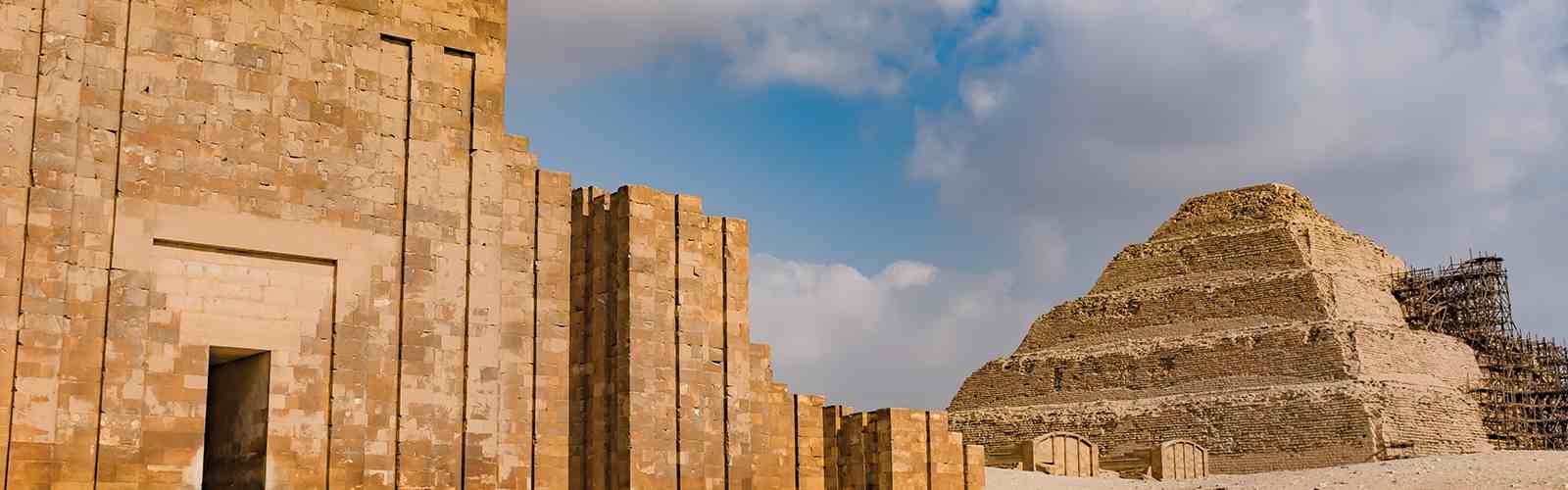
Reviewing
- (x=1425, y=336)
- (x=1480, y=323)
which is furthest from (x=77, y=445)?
(x=1480, y=323)

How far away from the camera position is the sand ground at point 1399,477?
42.5m

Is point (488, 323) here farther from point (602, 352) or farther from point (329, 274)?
point (602, 352)

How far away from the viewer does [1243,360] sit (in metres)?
69.6

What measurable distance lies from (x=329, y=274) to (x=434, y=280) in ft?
3.86

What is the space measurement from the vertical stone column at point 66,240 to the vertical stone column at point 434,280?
3221mm

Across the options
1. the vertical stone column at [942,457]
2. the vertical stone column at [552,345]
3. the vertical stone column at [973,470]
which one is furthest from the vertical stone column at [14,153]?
the vertical stone column at [973,470]

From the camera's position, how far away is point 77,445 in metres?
16.1

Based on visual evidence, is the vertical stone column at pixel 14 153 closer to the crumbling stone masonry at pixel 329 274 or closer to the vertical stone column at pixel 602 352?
the crumbling stone masonry at pixel 329 274

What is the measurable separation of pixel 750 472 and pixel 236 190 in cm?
732

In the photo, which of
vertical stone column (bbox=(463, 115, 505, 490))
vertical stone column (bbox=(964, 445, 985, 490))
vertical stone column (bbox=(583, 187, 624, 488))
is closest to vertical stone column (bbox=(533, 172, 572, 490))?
vertical stone column (bbox=(463, 115, 505, 490))

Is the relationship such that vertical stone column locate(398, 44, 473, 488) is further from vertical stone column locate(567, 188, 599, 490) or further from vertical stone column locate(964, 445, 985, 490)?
vertical stone column locate(964, 445, 985, 490)

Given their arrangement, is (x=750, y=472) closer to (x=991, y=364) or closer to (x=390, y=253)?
(x=390, y=253)

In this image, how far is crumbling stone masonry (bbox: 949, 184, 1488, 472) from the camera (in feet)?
209

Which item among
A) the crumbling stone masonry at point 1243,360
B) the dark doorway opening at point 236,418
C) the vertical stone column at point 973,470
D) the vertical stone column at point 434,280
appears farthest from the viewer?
the crumbling stone masonry at point 1243,360
